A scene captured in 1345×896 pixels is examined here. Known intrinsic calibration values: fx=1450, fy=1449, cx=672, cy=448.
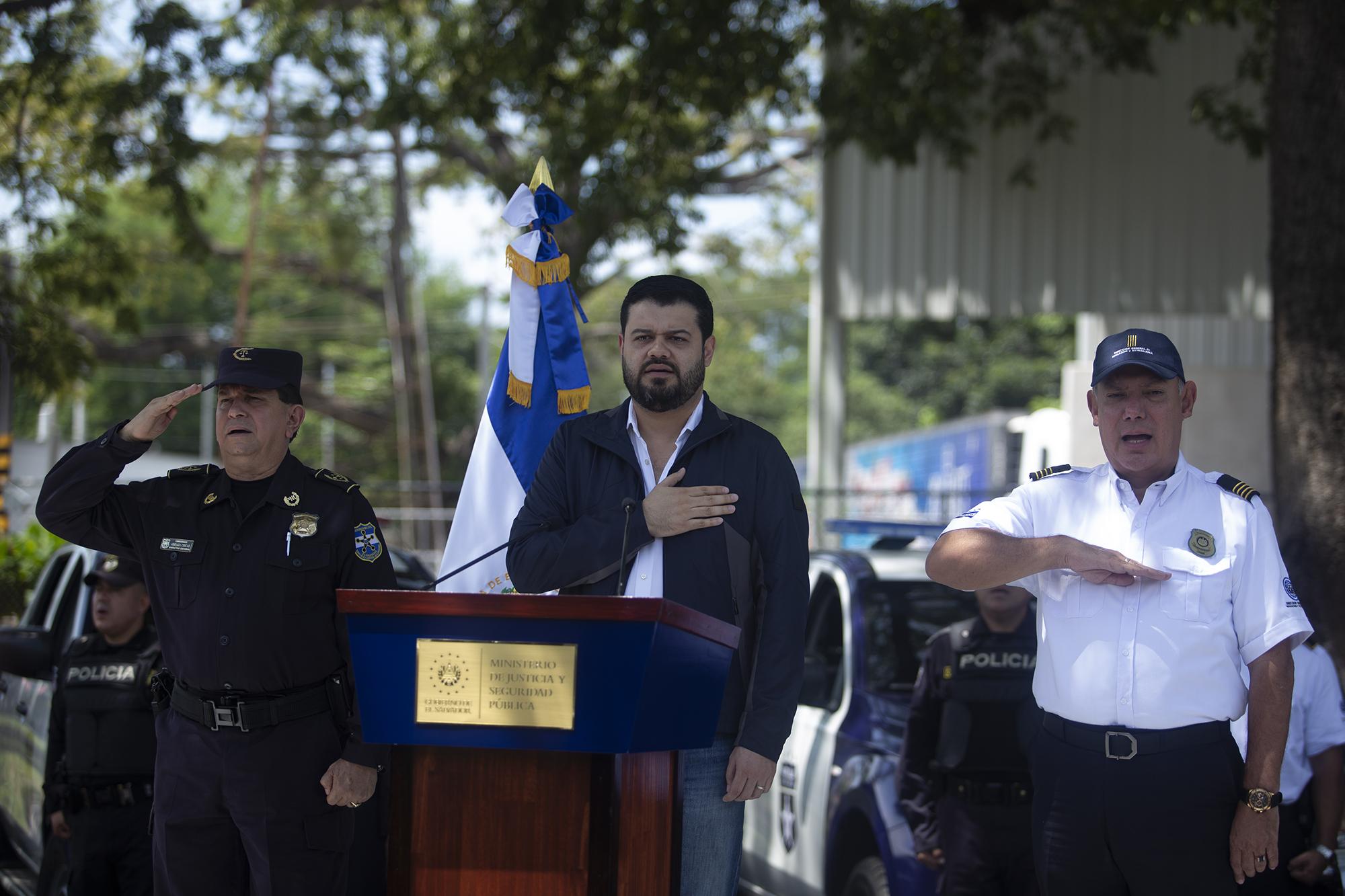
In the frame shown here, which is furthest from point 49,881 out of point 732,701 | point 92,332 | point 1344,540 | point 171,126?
point 92,332

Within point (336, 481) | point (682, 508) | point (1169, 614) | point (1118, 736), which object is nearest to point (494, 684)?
point (682, 508)

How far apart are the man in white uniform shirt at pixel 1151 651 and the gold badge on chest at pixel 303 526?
1704 millimetres

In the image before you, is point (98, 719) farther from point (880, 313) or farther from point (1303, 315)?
point (880, 313)

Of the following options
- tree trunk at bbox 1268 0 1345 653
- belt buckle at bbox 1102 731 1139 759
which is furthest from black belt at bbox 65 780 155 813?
tree trunk at bbox 1268 0 1345 653

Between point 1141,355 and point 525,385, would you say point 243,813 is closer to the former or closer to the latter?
point 525,385

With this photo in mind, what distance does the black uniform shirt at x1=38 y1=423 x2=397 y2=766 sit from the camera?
3920 mm

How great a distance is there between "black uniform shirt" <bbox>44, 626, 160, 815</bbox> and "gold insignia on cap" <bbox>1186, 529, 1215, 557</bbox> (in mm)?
3825

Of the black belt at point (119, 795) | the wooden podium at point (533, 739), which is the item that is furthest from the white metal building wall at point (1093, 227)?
the wooden podium at point (533, 739)

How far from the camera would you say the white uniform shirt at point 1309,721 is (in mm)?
5090

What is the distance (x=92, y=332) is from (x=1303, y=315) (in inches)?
952

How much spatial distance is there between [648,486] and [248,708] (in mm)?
1223

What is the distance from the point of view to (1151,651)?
359 centimetres

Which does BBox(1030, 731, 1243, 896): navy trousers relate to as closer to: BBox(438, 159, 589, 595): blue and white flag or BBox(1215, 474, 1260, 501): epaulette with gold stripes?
BBox(1215, 474, 1260, 501): epaulette with gold stripes

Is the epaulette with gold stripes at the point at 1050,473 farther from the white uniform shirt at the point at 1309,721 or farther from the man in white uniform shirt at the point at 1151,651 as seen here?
the white uniform shirt at the point at 1309,721
